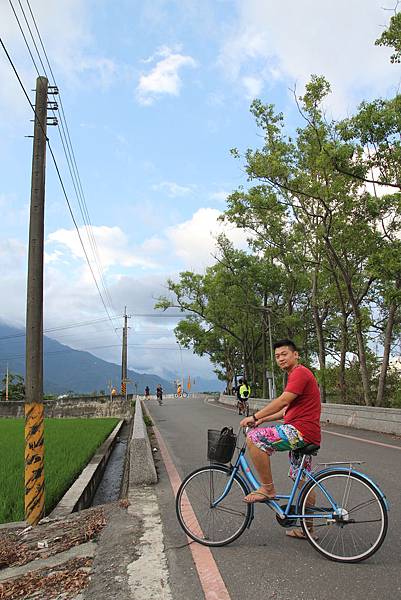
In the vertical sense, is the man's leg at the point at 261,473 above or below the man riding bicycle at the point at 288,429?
below

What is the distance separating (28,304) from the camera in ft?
23.2

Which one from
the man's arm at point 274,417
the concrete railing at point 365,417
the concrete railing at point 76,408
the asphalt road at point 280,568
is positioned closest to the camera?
the asphalt road at point 280,568

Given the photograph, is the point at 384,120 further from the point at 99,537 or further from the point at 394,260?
the point at 99,537

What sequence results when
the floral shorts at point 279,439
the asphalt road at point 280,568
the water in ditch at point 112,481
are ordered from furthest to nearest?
the water in ditch at point 112,481 < the floral shorts at point 279,439 < the asphalt road at point 280,568

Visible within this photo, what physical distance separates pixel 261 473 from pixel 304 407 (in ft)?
2.34

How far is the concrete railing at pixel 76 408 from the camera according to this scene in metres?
38.2

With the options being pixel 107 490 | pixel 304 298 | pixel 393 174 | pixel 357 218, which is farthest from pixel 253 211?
pixel 107 490

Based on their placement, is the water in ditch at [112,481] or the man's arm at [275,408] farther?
the water in ditch at [112,481]

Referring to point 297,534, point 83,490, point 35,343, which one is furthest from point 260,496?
point 83,490

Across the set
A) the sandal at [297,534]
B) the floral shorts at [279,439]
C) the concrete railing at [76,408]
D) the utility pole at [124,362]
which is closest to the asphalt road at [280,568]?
the sandal at [297,534]

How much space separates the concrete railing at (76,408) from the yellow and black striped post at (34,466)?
31735 mm

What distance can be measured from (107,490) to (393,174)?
12.5m

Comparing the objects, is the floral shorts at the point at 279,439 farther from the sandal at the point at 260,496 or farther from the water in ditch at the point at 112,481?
the water in ditch at the point at 112,481

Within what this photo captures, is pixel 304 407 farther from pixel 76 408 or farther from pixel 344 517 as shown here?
pixel 76 408
